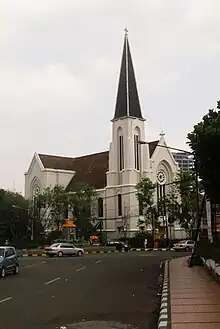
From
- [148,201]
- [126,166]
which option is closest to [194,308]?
[148,201]

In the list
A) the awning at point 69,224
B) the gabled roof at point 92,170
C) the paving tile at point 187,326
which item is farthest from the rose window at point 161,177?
the paving tile at point 187,326

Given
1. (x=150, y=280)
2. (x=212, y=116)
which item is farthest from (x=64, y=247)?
(x=212, y=116)

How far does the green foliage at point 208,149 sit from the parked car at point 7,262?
10405 millimetres

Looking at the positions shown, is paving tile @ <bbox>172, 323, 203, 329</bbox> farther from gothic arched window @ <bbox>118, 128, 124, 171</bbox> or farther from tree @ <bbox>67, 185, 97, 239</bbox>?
gothic arched window @ <bbox>118, 128, 124, 171</bbox>

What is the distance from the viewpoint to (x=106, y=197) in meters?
91.8

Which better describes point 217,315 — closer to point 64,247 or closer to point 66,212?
point 64,247

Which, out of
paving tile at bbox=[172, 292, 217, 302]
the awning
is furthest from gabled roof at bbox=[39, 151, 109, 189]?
paving tile at bbox=[172, 292, 217, 302]

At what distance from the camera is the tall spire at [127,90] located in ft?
297

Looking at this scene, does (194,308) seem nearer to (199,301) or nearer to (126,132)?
(199,301)

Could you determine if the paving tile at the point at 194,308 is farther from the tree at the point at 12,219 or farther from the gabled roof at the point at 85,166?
the gabled roof at the point at 85,166

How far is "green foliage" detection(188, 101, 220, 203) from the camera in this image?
1611 cm

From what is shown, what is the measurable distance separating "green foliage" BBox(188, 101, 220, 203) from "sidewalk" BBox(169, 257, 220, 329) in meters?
3.40

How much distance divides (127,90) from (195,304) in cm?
7904

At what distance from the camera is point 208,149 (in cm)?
1653
